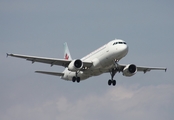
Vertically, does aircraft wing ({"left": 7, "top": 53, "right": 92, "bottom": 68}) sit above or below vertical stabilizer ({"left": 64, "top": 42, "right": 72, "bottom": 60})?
below

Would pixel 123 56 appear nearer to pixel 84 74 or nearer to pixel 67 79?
pixel 84 74

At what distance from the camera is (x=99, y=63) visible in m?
78.1

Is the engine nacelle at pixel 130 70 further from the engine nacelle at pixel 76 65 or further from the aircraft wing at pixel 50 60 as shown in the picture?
Result: the engine nacelle at pixel 76 65

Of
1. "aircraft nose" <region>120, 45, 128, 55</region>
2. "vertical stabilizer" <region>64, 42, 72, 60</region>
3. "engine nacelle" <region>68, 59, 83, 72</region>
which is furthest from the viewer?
"vertical stabilizer" <region>64, 42, 72, 60</region>

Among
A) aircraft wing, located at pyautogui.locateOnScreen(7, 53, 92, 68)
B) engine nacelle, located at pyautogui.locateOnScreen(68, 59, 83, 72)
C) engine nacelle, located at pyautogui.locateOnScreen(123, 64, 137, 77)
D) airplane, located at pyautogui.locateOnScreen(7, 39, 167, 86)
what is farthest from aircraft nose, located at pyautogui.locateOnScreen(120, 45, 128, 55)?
engine nacelle, located at pyautogui.locateOnScreen(68, 59, 83, 72)

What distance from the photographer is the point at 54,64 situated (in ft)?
273

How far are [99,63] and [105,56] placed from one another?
1.51m

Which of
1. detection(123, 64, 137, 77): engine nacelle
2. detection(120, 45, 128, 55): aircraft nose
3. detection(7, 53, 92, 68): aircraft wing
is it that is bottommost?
detection(123, 64, 137, 77): engine nacelle

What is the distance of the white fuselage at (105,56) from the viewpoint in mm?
76188

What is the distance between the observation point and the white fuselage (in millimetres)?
76188

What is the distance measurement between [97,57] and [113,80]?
22.4 feet

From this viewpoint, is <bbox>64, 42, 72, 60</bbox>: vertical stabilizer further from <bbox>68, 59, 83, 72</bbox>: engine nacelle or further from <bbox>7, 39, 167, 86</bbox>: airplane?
<bbox>68, 59, 83, 72</bbox>: engine nacelle

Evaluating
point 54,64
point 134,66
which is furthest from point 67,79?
point 134,66

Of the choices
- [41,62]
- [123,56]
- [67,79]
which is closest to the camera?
[123,56]
